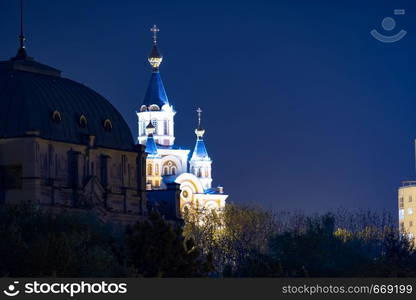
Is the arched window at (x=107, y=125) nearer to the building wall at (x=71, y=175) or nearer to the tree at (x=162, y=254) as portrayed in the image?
the building wall at (x=71, y=175)

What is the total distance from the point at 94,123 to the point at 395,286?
7555 centimetres

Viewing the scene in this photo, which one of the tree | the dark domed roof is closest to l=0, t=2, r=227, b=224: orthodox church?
the dark domed roof

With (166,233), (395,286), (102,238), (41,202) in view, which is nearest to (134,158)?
(41,202)

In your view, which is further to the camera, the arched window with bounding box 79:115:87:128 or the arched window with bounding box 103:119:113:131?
the arched window with bounding box 103:119:113:131

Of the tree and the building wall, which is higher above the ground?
the building wall

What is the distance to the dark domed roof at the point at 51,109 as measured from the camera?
457ft

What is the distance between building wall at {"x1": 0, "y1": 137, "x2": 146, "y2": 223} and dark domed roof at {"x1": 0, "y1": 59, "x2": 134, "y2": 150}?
0.88 m

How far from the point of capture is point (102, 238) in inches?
4348

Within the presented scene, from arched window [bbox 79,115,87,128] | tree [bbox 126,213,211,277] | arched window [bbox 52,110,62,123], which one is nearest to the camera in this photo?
tree [bbox 126,213,211,277]

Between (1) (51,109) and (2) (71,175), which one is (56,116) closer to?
(1) (51,109)

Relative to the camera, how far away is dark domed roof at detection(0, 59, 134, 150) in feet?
457

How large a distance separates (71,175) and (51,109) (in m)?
5.34

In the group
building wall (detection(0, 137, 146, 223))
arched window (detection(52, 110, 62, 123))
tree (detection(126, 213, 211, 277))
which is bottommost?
tree (detection(126, 213, 211, 277))

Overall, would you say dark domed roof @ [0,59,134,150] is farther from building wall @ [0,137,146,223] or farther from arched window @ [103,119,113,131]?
building wall @ [0,137,146,223]
